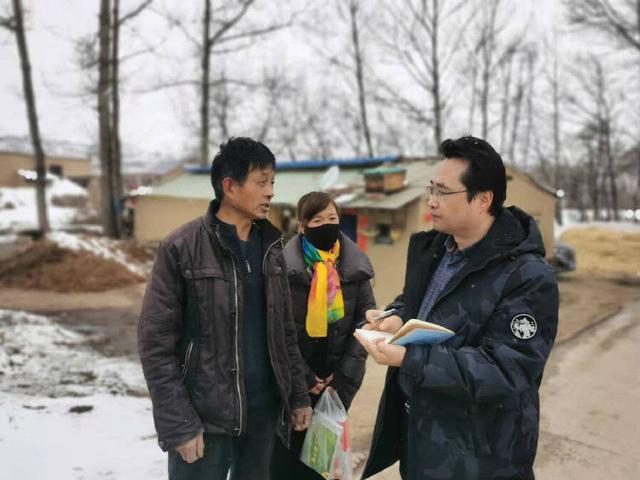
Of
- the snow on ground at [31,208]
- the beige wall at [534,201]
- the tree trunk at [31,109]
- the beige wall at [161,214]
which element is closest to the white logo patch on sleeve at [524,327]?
the beige wall at [534,201]

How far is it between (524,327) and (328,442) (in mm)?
1370

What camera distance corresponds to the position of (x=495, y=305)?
1.68 m

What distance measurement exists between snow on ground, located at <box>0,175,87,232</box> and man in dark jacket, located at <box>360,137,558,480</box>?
2649 cm

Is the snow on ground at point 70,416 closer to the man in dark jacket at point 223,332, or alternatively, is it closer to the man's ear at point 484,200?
the man in dark jacket at point 223,332

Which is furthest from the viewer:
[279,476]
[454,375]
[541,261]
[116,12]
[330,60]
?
[330,60]

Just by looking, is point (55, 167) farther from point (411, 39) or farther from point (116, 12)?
point (411, 39)

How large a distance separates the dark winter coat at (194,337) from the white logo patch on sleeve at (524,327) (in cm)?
111

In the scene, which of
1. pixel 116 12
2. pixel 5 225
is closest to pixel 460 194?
pixel 116 12

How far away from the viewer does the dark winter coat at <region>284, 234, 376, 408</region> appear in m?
2.79

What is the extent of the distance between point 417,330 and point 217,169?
1148 mm

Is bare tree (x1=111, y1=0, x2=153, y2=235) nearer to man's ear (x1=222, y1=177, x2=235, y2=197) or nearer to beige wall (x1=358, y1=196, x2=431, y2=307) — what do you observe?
beige wall (x1=358, y1=196, x2=431, y2=307)

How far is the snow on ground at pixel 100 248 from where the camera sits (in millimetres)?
13109

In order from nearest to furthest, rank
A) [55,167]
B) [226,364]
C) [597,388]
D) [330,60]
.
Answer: [226,364] → [597,388] → [330,60] → [55,167]

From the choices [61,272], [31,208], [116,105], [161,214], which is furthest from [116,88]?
[31,208]
